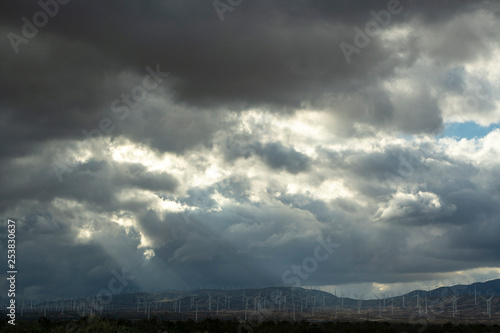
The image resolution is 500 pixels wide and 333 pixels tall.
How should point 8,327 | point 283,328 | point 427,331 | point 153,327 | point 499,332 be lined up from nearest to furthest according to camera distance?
point 8,327 < point 153,327 < point 283,328 < point 499,332 < point 427,331

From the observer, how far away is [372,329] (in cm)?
6147

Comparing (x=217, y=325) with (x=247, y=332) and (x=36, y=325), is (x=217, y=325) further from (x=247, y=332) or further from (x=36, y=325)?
(x=36, y=325)

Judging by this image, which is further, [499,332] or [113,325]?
[499,332]

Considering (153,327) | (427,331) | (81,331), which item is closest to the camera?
(81,331)

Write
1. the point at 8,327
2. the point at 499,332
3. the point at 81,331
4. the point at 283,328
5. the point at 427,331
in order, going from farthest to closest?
1. the point at 427,331
2. the point at 499,332
3. the point at 283,328
4. the point at 8,327
5. the point at 81,331

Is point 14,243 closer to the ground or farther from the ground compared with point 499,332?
farther from the ground

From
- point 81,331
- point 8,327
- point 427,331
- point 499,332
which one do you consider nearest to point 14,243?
point 8,327

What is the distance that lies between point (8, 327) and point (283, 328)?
28000 mm

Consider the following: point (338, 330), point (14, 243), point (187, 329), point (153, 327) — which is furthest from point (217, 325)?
point (14, 243)

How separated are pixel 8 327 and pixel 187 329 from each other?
17.1 m

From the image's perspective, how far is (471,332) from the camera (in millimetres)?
63688

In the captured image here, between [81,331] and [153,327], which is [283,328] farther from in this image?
[81,331]

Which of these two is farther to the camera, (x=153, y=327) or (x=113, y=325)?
(x=153, y=327)

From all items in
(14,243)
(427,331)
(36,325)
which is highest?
(14,243)
